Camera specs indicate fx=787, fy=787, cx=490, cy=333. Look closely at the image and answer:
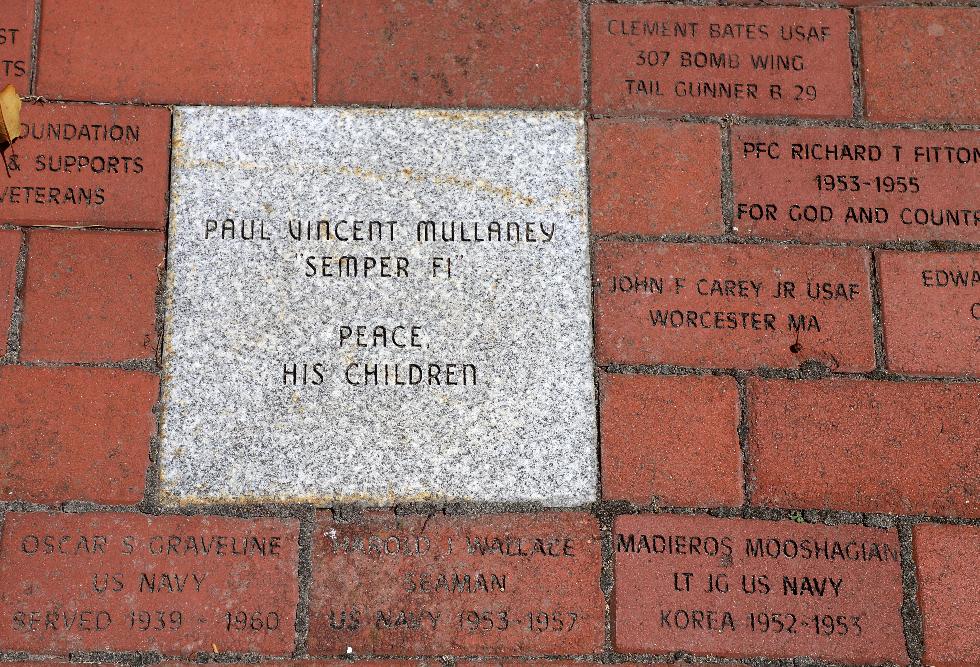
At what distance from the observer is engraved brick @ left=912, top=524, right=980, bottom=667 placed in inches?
60.2

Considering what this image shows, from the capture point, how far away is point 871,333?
1627 millimetres

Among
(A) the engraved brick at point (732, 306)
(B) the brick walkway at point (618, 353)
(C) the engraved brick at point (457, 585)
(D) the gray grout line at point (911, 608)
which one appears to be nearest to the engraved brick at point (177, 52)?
(B) the brick walkway at point (618, 353)

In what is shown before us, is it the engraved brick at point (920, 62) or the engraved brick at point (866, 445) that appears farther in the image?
the engraved brick at point (920, 62)

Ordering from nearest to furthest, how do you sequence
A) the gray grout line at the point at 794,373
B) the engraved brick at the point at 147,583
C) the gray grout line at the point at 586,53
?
the engraved brick at the point at 147,583, the gray grout line at the point at 794,373, the gray grout line at the point at 586,53

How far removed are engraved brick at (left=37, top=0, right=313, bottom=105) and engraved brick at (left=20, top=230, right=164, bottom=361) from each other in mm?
315

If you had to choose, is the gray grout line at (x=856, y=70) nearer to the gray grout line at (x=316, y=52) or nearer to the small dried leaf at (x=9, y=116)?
the gray grout line at (x=316, y=52)

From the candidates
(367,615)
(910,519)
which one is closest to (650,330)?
(910,519)

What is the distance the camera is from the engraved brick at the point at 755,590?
1.52 m

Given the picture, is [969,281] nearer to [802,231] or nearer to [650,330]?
[802,231]

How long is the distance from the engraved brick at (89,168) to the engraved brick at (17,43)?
0.07 metres

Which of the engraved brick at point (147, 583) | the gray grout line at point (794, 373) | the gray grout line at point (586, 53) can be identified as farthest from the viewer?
the gray grout line at point (586, 53)

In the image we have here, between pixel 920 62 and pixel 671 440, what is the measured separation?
1019 mm

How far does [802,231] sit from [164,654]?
153 centimetres

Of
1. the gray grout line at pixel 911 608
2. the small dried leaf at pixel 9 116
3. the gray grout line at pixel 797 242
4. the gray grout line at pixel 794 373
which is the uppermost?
the small dried leaf at pixel 9 116
